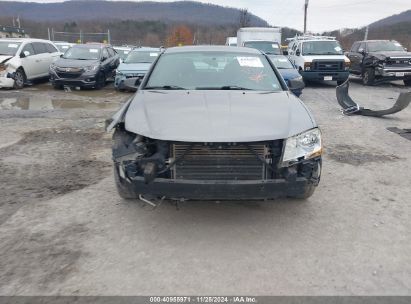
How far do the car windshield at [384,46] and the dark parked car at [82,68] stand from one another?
409 inches

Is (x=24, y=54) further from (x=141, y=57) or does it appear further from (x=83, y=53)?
(x=141, y=57)

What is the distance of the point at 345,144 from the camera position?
6957 millimetres

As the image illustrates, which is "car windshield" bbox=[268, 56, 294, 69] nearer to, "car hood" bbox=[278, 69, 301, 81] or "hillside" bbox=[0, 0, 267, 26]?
"car hood" bbox=[278, 69, 301, 81]

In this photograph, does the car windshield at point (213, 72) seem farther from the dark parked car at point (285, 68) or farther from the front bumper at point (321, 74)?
the front bumper at point (321, 74)

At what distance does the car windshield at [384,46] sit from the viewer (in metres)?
15.9

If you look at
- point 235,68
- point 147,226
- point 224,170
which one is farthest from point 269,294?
point 235,68

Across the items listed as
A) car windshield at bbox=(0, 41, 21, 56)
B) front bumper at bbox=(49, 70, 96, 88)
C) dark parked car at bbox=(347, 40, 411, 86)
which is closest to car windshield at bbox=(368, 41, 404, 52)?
dark parked car at bbox=(347, 40, 411, 86)

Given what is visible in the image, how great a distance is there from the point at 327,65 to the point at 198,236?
13149 millimetres

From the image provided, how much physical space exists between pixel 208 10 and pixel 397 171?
11022cm

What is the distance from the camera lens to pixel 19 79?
1375 cm

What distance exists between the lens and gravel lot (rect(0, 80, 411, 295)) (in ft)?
9.75

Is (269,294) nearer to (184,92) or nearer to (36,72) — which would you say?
(184,92)

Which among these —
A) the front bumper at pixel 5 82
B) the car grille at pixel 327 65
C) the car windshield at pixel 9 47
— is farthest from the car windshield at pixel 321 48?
the front bumper at pixel 5 82

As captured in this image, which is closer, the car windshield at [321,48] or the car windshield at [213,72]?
the car windshield at [213,72]
